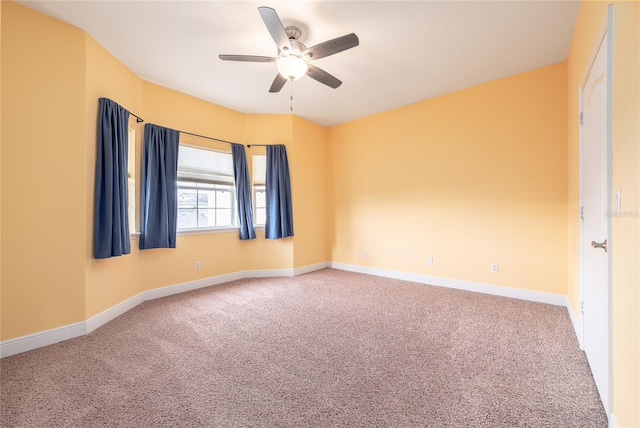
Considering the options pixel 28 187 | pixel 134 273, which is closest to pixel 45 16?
pixel 28 187

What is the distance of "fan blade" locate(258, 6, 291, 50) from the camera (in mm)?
1802

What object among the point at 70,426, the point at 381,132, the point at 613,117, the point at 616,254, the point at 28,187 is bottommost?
the point at 70,426

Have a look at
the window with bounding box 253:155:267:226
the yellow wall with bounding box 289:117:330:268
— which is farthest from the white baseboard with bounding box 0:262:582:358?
the window with bounding box 253:155:267:226

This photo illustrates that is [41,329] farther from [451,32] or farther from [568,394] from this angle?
[451,32]

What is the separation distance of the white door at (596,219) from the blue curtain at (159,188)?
4.07 m

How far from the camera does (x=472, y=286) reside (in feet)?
11.9

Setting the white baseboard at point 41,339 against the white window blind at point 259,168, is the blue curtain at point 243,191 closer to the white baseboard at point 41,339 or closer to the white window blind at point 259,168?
the white window blind at point 259,168

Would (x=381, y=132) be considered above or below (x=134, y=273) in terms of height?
above

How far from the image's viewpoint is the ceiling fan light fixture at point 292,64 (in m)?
2.30

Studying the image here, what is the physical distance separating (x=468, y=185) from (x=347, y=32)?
254cm

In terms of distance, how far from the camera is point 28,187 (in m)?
2.18

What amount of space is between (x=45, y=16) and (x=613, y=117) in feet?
13.6

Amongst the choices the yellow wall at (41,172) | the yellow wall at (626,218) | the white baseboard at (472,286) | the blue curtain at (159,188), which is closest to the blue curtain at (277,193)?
the blue curtain at (159,188)

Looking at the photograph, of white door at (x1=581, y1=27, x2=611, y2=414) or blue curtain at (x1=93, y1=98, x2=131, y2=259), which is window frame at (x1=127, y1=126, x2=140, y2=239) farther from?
white door at (x1=581, y1=27, x2=611, y2=414)
